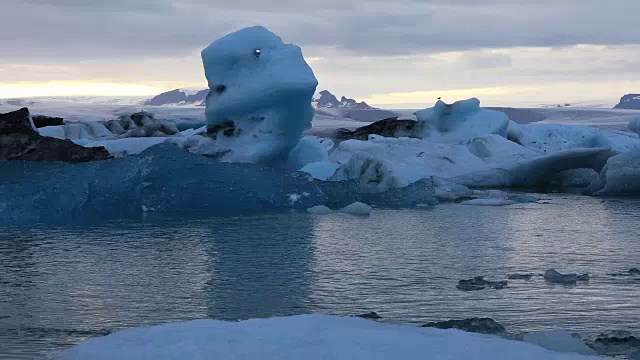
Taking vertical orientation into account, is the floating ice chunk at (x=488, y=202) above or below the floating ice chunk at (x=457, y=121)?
Answer: below

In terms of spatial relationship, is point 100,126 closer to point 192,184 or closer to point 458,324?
point 192,184

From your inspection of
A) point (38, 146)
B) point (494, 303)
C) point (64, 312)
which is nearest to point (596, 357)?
point (494, 303)

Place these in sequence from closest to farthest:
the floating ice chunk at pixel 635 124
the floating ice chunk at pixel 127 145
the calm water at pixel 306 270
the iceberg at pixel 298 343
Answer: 1. the iceberg at pixel 298 343
2. the calm water at pixel 306 270
3. the floating ice chunk at pixel 127 145
4. the floating ice chunk at pixel 635 124

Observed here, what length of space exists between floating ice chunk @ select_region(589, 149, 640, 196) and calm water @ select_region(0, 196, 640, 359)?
2532 millimetres

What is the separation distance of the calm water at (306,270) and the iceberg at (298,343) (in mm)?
602

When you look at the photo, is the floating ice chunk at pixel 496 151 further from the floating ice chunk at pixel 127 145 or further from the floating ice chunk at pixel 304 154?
the floating ice chunk at pixel 127 145

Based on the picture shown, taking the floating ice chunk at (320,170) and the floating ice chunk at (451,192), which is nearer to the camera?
the floating ice chunk at (451,192)

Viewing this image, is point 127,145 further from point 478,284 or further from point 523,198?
point 478,284

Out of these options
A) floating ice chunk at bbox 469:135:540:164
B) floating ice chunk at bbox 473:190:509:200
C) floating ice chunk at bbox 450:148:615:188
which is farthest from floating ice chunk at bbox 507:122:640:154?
floating ice chunk at bbox 473:190:509:200

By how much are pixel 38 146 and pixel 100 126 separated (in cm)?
743

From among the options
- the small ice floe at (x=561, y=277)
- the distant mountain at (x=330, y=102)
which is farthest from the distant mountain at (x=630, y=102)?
the small ice floe at (x=561, y=277)

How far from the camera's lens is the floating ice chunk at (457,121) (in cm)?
1736

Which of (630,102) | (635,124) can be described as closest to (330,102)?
(630,102)

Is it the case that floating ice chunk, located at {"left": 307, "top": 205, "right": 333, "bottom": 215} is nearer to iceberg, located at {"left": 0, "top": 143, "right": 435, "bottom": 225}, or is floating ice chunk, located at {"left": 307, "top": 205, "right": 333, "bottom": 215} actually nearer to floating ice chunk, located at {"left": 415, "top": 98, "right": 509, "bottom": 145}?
iceberg, located at {"left": 0, "top": 143, "right": 435, "bottom": 225}
